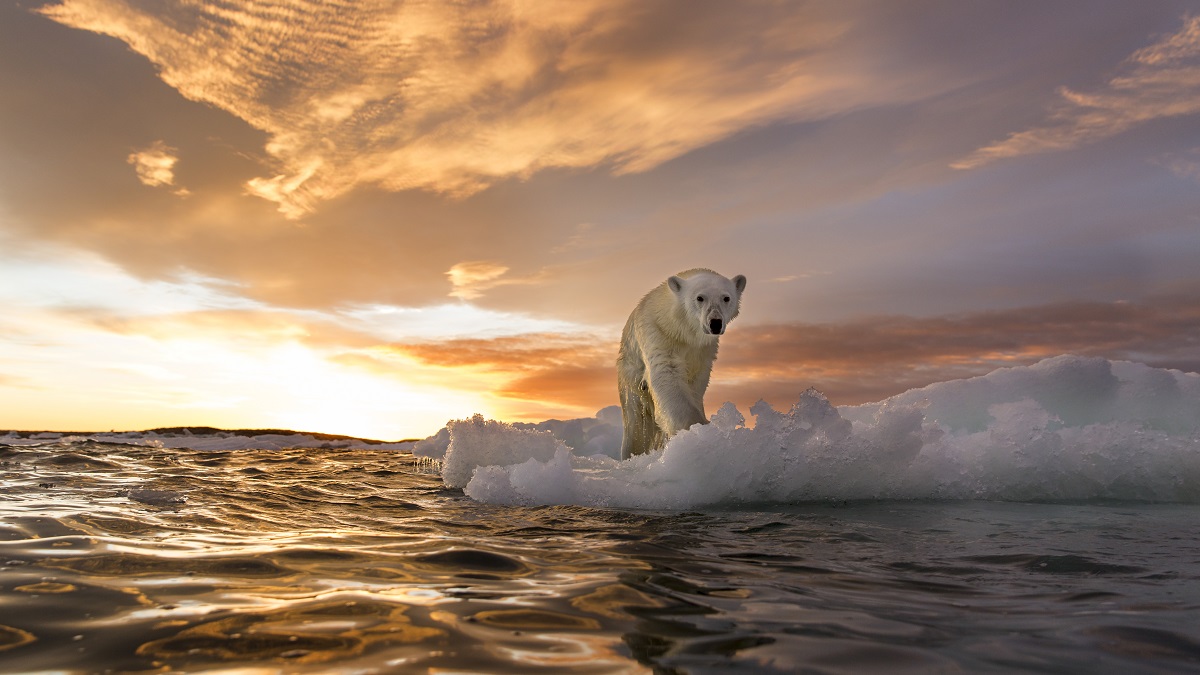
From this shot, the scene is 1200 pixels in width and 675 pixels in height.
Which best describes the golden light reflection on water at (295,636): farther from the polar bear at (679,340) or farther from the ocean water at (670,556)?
the polar bear at (679,340)

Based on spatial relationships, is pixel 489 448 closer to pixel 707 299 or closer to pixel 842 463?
pixel 707 299

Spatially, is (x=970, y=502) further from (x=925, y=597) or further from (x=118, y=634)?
(x=118, y=634)

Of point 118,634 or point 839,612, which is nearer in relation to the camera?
point 118,634

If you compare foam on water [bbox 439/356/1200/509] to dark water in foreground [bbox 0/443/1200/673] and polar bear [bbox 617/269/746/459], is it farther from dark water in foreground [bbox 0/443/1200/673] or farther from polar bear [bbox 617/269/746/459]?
polar bear [bbox 617/269/746/459]

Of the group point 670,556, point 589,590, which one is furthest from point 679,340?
point 589,590

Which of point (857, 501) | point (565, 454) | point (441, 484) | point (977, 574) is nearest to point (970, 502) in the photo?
point (857, 501)

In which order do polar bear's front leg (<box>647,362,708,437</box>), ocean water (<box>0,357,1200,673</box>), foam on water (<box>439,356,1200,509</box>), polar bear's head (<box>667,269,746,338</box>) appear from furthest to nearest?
polar bear's front leg (<box>647,362,708,437</box>), polar bear's head (<box>667,269,746,338</box>), foam on water (<box>439,356,1200,509</box>), ocean water (<box>0,357,1200,673</box>)

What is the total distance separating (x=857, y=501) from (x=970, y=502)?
1.15 m

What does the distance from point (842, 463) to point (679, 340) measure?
288 cm

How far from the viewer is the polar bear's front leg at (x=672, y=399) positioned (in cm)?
838

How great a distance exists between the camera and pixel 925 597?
310 cm

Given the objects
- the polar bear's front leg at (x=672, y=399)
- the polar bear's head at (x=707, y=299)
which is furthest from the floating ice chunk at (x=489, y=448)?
the polar bear's head at (x=707, y=299)

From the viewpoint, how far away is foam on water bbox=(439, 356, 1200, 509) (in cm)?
643

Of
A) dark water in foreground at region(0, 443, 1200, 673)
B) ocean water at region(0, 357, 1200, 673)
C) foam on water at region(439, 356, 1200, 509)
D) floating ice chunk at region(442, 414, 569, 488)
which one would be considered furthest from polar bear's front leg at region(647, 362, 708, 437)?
dark water in foreground at region(0, 443, 1200, 673)
